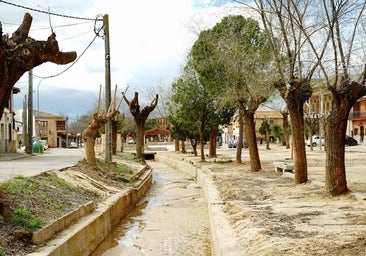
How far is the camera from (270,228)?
368 inches

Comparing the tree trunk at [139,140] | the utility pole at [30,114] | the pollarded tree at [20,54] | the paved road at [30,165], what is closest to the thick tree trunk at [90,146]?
the paved road at [30,165]

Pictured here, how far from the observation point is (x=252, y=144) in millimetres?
22969

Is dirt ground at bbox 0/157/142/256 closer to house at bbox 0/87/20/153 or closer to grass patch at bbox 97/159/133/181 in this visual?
grass patch at bbox 97/159/133/181

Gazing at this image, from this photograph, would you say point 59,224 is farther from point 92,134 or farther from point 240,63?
point 240,63

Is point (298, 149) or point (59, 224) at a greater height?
point (298, 149)

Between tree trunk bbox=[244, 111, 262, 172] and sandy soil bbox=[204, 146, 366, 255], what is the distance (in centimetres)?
610

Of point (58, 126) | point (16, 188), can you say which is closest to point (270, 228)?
point (16, 188)

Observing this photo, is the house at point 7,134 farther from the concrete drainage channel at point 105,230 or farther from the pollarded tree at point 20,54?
the pollarded tree at point 20,54

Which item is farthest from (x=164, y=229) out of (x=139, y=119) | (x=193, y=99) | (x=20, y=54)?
(x=139, y=119)

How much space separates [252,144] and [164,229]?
9511 mm

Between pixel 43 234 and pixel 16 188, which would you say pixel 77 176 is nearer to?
pixel 16 188

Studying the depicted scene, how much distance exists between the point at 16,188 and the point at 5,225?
8.50 ft

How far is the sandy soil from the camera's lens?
766 cm

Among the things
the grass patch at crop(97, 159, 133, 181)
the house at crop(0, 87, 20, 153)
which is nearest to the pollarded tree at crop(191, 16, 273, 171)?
the grass patch at crop(97, 159, 133, 181)
